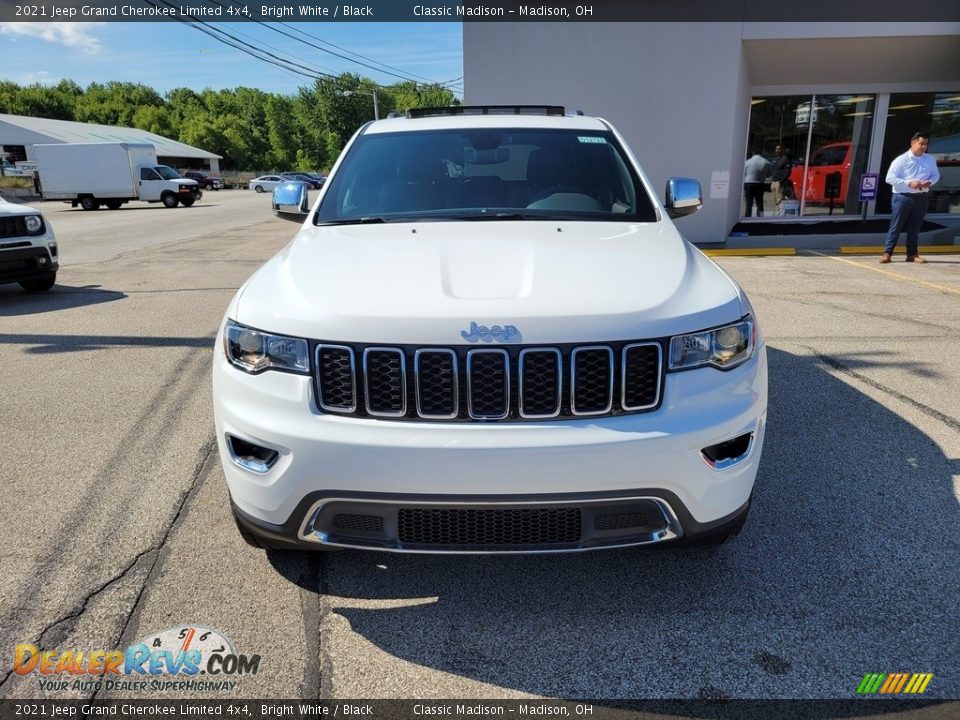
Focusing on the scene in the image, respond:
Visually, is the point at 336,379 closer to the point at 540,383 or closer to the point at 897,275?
Result: the point at 540,383

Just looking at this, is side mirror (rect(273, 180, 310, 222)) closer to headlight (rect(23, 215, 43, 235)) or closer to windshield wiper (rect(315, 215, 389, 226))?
windshield wiper (rect(315, 215, 389, 226))

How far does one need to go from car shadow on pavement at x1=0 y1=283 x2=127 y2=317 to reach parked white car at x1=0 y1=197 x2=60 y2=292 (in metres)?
0.26

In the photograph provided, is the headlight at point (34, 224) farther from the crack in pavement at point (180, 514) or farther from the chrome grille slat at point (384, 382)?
the chrome grille slat at point (384, 382)

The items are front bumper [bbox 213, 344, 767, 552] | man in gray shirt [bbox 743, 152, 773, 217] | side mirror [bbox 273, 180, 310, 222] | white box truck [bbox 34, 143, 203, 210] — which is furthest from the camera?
white box truck [bbox 34, 143, 203, 210]

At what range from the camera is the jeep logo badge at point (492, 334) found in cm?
226

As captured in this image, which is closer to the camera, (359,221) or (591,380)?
(591,380)

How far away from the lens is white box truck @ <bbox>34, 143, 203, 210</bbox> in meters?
33.0

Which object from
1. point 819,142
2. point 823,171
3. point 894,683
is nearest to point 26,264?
point 894,683

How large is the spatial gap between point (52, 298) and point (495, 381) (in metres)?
8.94

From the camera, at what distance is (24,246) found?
28.8 feet

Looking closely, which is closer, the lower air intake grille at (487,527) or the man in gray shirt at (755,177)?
the lower air intake grille at (487,527)

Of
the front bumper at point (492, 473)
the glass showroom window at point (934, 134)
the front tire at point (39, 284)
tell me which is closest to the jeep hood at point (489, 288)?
the front bumper at point (492, 473)

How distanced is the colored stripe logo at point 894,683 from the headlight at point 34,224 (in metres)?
9.83

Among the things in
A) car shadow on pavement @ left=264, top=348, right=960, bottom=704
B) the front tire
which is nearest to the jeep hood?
car shadow on pavement @ left=264, top=348, right=960, bottom=704
